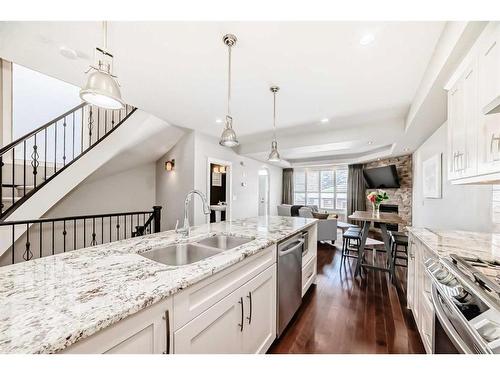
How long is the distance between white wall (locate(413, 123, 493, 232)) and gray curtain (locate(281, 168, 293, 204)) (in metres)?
4.74

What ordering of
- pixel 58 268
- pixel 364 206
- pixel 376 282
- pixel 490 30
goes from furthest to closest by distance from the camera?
1. pixel 364 206
2. pixel 376 282
3. pixel 490 30
4. pixel 58 268

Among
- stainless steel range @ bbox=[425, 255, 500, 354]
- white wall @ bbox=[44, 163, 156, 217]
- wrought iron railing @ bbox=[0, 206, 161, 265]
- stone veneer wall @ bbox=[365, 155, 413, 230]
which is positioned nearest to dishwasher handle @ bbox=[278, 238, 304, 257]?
stainless steel range @ bbox=[425, 255, 500, 354]

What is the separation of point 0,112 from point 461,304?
5234 millimetres

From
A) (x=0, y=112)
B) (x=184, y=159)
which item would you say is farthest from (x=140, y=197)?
(x=0, y=112)

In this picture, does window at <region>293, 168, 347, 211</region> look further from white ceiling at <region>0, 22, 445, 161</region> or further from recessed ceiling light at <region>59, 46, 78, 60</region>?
recessed ceiling light at <region>59, 46, 78, 60</region>

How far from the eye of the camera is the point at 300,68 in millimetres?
2102

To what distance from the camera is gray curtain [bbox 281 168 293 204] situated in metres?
8.64

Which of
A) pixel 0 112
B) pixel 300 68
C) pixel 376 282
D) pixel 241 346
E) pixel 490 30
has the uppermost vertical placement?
pixel 300 68

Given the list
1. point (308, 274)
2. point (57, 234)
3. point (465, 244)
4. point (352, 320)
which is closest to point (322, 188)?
point (308, 274)

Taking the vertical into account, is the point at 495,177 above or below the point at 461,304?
above

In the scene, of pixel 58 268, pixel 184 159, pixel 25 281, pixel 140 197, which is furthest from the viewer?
pixel 140 197

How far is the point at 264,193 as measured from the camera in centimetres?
745

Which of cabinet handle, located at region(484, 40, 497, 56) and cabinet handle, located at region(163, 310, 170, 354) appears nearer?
cabinet handle, located at region(163, 310, 170, 354)
